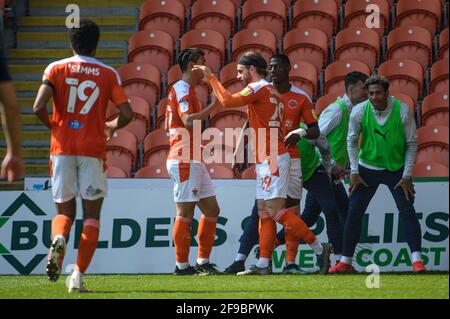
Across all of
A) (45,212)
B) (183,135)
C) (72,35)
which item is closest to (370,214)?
(183,135)

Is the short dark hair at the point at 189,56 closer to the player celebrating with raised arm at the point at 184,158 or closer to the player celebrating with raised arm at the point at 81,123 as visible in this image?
the player celebrating with raised arm at the point at 184,158

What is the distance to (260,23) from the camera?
15094 millimetres

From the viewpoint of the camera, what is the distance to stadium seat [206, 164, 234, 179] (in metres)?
12.2

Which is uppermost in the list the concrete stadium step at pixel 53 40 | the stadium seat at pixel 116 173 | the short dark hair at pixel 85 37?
the concrete stadium step at pixel 53 40

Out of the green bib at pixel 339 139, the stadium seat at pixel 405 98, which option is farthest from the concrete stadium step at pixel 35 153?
the green bib at pixel 339 139

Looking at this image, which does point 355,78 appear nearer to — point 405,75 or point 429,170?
point 429,170

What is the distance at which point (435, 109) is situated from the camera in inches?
516

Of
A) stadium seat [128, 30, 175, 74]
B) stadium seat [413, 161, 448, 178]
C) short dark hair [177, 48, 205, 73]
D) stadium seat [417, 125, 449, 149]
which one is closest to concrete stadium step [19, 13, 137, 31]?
stadium seat [128, 30, 175, 74]

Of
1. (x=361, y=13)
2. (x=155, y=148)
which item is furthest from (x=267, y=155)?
(x=361, y=13)

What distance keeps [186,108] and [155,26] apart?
5883mm

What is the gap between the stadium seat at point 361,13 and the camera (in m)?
14.7

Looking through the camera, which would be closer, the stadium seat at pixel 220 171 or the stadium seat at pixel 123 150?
the stadium seat at pixel 220 171

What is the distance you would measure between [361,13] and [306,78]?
5.41 feet

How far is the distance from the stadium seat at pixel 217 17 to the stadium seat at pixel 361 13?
1.59m
